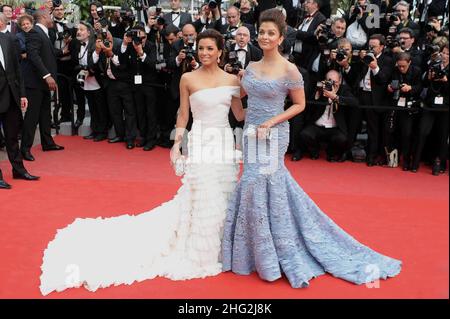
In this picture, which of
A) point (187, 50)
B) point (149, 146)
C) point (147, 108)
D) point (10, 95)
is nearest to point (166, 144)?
point (149, 146)

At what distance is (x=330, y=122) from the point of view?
6.14 meters

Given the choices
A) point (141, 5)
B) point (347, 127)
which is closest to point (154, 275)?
point (347, 127)

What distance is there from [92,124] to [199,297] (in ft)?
15.2

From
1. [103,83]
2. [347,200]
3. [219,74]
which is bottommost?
[347,200]

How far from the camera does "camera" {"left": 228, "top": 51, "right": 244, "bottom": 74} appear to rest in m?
5.45

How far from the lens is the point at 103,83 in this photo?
22.2 ft

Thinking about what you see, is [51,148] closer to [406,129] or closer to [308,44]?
[308,44]

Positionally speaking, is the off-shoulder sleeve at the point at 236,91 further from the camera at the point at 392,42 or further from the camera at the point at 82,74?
the camera at the point at 82,74

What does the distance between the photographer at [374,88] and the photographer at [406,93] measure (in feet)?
0.47

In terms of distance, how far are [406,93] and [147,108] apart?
9.82 feet

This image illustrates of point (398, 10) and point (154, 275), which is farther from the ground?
point (398, 10)

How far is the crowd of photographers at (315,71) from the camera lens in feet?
19.0

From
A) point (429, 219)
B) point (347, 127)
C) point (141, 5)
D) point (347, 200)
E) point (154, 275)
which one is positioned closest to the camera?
point (154, 275)

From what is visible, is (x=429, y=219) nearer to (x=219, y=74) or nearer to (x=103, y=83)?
(x=219, y=74)
